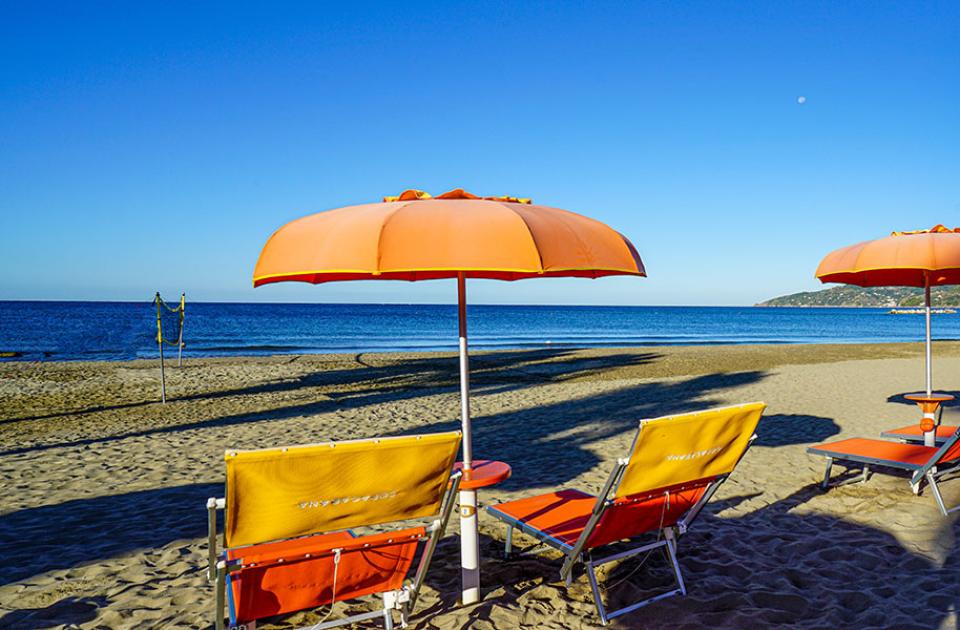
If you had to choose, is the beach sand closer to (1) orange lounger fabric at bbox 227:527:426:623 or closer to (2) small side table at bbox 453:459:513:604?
(2) small side table at bbox 453:459:513:604

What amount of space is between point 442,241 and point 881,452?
15.0 feet

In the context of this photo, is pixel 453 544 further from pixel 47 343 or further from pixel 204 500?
pixel 47 343

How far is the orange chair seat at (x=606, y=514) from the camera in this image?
3242mm

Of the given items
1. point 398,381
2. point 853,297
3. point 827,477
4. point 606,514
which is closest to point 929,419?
point 827,477

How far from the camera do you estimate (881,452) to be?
5340 millimetres

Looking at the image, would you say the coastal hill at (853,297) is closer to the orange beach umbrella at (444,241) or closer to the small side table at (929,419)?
the small side table at (929,419)

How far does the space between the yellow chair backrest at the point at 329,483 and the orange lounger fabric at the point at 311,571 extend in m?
0.09

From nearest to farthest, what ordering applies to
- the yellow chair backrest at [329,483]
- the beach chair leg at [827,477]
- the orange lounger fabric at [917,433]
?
the yellow chair backrest at [329,483] → the beach chair leg at [827,477] → the orange lounger fabric at [917,433]

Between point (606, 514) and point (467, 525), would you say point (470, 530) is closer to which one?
point (467, 525)

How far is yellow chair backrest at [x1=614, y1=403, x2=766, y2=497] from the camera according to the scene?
3.02 m

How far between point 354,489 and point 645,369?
663 inches

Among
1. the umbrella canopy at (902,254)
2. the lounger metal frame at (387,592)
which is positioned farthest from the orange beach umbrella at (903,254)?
the lounger metal frame at (387,592)

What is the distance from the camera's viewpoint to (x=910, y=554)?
13.3 ft

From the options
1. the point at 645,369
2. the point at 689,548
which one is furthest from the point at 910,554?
the point at 645,369
